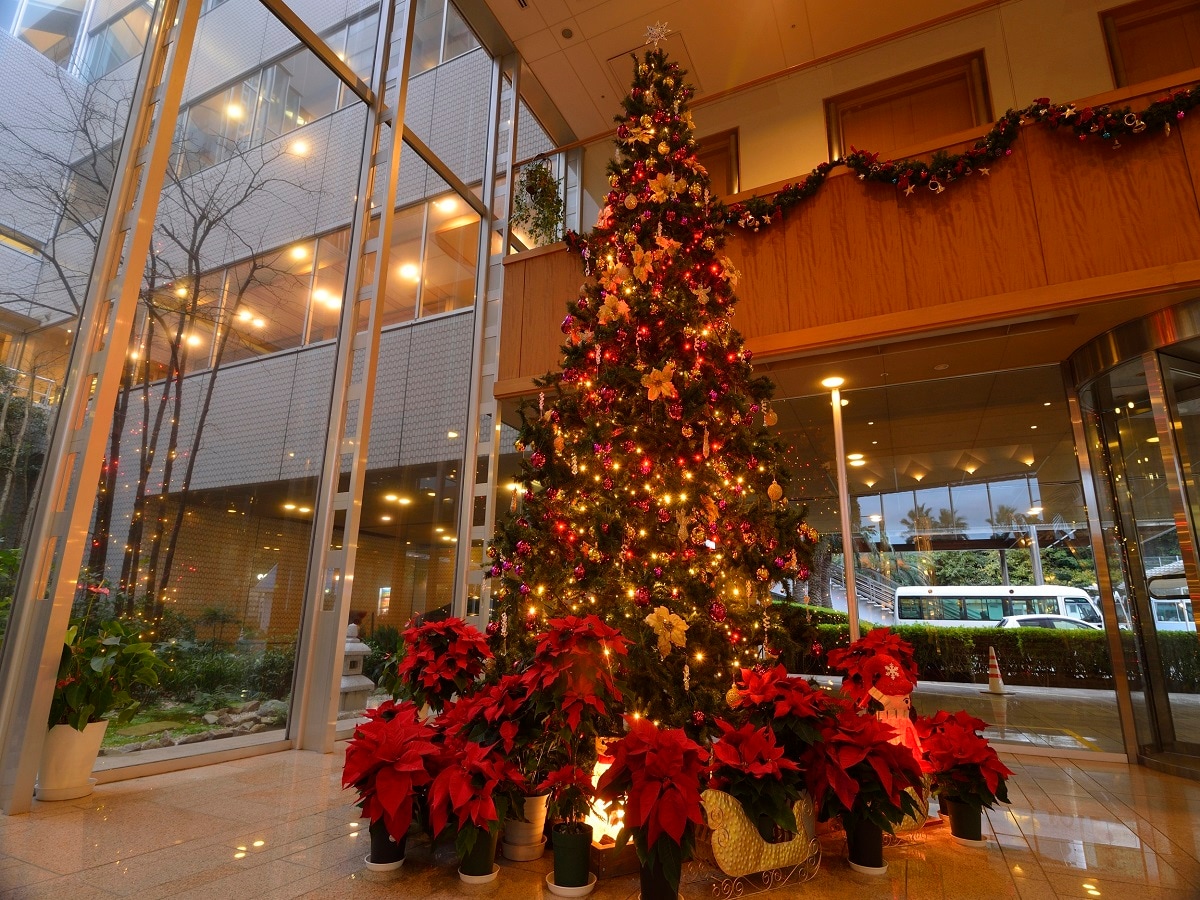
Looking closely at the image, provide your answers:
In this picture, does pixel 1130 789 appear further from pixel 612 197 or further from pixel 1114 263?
pixel 612 197

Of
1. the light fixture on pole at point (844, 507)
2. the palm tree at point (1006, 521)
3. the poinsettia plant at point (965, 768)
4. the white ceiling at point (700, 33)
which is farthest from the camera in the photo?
the white ceiling at point (700, 33)

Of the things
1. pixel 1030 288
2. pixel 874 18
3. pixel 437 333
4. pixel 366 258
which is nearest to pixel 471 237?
pixel 437 333

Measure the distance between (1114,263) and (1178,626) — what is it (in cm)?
245

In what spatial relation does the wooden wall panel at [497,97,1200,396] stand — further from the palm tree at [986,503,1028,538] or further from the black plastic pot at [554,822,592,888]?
the black plastic pot at [554,822,592,888]

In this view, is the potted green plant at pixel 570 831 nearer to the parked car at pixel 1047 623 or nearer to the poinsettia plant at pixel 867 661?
the poinsettia plant at pixel 867 661

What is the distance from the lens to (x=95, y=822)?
8.59 feet

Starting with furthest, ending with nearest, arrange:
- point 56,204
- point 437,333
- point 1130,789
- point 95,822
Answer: point 437,333, point 1130,789, point 56,204, point 95,822

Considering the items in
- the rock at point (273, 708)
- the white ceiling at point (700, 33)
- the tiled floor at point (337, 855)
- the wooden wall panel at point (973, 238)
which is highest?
the white ceiling at point (700, 33)

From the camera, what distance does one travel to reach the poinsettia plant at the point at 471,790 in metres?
2.14

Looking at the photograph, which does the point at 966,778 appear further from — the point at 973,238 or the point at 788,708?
the point at 973,238

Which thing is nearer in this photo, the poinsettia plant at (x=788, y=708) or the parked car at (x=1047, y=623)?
the poinsettia plant at (x=788, y=708)

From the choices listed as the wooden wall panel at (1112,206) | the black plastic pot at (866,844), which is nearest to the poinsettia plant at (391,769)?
the black plastic pot at (866,844)

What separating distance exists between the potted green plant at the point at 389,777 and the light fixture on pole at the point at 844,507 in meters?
3.91

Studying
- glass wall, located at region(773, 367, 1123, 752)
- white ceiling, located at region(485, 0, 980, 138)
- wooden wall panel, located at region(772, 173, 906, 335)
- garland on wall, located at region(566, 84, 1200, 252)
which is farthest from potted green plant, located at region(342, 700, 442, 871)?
white ceiling, located at region(485, 0, 980, 138)
